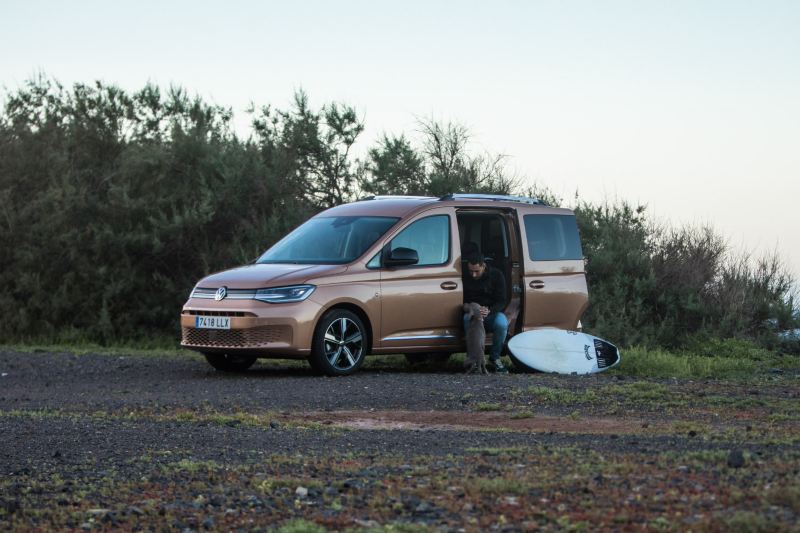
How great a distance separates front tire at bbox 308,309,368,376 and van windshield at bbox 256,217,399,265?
2.45ft

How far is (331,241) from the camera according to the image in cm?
1538

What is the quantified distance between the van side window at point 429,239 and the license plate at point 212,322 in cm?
231

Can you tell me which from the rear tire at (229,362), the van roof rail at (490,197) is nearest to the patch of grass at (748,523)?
the van roof rail at (490,197)

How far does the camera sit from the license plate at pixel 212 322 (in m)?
14.2

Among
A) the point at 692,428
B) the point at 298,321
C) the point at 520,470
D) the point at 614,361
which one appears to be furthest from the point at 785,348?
the point at 520,470

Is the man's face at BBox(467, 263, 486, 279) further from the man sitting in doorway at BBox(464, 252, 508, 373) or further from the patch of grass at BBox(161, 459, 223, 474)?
the patch of grass at BBox(161, 459, 223, 474)

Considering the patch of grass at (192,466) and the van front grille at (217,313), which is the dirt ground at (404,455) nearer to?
the patch of grass at (192,466)

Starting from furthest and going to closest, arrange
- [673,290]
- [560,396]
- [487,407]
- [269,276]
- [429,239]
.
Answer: [673,290]
[429,239]
[269,276]
[560,396]
[487,407]

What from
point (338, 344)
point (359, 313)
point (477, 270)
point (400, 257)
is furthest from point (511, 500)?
point (477, 270)

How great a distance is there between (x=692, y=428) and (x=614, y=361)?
6.32 meters

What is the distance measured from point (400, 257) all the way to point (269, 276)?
163 centimetres

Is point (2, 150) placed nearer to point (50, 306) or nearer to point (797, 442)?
point (50, 306)

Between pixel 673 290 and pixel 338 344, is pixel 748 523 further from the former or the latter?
pixel 673 290

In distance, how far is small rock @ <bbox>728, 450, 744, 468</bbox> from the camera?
6.86 m
